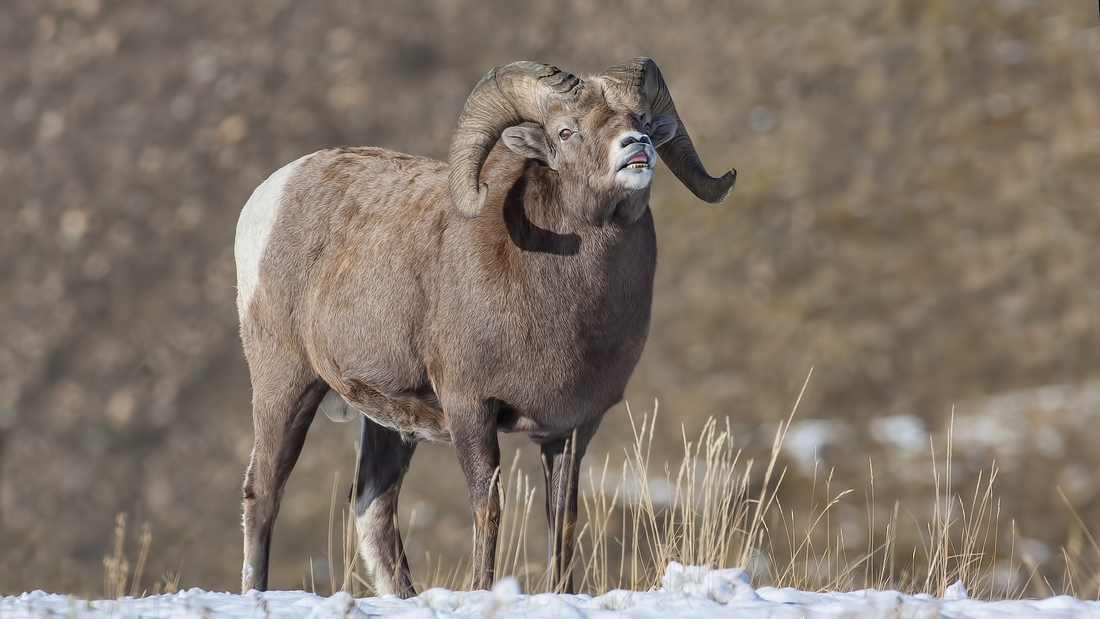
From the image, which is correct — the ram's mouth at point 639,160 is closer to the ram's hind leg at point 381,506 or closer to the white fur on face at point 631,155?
the white fur on face at point 631,155

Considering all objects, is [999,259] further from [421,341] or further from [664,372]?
[421,341]

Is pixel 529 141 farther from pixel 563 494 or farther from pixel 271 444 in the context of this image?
pixel 271 444

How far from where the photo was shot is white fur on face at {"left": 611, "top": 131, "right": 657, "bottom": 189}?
5.43m

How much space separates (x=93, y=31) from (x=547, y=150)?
25430 mm

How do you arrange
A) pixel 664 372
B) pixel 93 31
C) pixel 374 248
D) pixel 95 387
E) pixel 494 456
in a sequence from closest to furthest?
1. pixel 494 456
2. pixel 374 248
3. pixel 664 372
4. pixel 95 387
5. pixel 93 31

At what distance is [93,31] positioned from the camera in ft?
91.7

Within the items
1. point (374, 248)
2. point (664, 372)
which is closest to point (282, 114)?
point (664, 372)

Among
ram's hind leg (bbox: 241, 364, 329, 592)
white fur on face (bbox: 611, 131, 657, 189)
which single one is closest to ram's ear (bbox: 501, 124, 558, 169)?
white fur on face (bbox: 611, 131, 657, 189)

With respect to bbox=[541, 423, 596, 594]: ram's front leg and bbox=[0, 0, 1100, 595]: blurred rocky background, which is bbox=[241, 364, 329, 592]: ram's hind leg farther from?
bbox=[0, 0, 1100, 595]: blurred rocky background

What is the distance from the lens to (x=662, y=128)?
20.8ft

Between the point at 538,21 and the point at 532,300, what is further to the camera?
the point at 538,21

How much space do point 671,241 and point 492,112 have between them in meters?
14.7

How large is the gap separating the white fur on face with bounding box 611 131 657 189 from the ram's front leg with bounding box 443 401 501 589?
4.37 feet

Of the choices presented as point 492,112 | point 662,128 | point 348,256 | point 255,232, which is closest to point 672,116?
point 662,128
